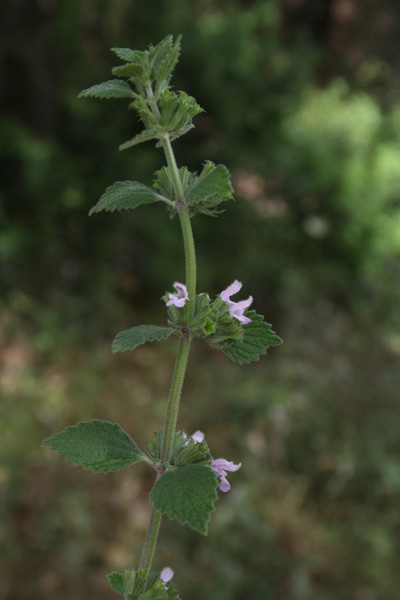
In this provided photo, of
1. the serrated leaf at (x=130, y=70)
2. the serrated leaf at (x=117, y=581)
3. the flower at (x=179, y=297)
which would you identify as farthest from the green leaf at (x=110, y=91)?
the serrated leaf at (x=117, y=581)

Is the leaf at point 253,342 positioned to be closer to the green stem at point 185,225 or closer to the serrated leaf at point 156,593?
the green stem at point 185,225

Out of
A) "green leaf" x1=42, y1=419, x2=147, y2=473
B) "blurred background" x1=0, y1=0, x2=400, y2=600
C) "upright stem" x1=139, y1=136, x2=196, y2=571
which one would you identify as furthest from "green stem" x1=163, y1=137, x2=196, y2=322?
"blurred background" x1=0, y1=0, x2=400, y2=600

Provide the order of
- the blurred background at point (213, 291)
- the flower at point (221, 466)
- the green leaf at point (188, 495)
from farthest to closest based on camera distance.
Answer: the blurred background at point (213, 291), the flower at point (221, 466), the green leaf at point (188, 495)

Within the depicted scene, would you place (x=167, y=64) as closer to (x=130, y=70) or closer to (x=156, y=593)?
(x=130, y=70)

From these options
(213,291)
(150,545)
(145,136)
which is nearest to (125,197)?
(145,136)

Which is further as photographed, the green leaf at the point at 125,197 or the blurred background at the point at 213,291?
the blurred background at the point at 213,291

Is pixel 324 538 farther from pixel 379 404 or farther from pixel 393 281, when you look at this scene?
pixel 393 281

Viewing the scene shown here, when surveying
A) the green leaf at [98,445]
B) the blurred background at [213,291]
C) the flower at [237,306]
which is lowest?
the green leaf at [98,445]
